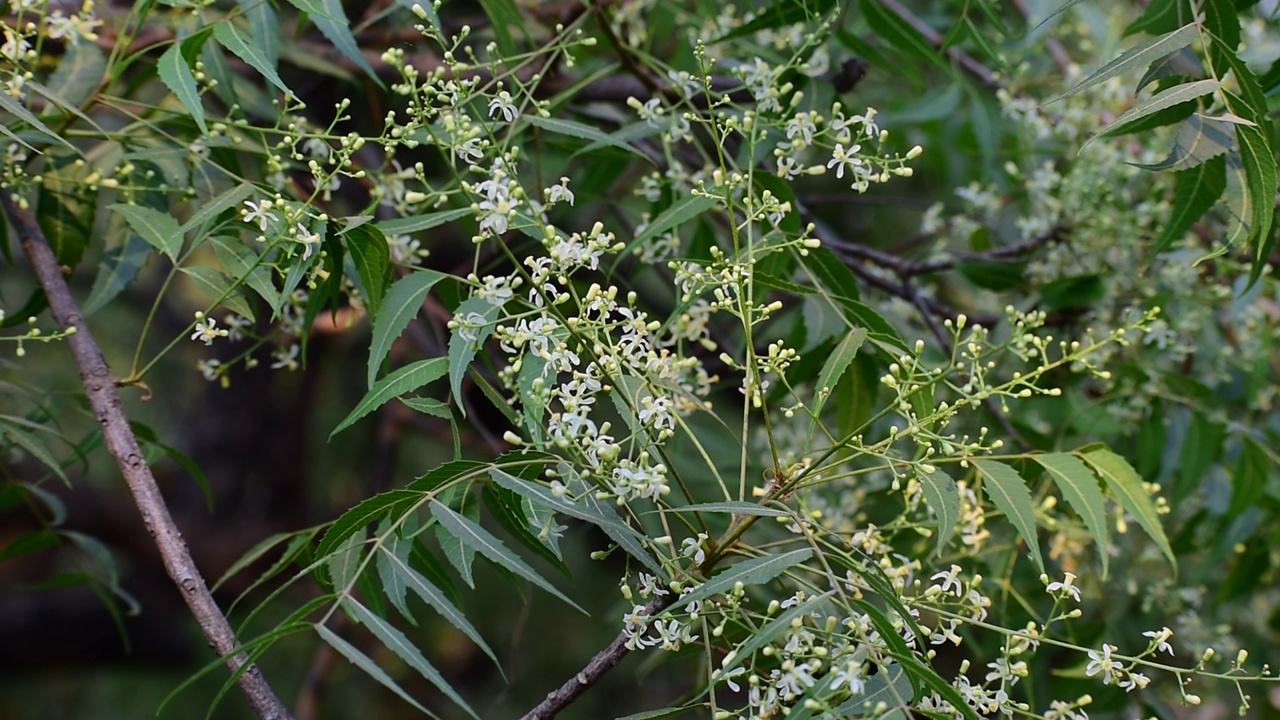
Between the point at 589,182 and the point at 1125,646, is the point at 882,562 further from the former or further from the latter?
the point at 1125,646

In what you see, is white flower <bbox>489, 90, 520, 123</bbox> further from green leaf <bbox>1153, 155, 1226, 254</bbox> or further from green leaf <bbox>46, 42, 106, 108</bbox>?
green leaf <bbox>1153, 155, 1226, 254</bbox>

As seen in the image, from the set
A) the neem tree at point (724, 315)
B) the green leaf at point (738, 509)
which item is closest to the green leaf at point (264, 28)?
the neem tree at point (724, 315)

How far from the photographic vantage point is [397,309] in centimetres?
106

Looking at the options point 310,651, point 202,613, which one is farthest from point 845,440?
point 310,651

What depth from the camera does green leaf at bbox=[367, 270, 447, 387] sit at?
3.40 feet

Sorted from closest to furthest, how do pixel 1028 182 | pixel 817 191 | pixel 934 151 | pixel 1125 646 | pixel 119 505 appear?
pixel 1028 182, pixel 1125 646, pixel 934 151, pixel 119 505, pixel 817 191

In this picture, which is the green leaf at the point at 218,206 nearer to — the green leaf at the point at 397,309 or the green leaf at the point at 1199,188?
the green leaf at the point at 397,309

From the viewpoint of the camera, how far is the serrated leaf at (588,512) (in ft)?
2.93

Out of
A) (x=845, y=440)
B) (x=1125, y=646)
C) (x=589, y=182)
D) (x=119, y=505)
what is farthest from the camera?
(x=119, y=505)

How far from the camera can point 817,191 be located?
378cm

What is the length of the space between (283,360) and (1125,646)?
1690mm

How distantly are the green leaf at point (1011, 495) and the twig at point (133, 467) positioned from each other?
638mm

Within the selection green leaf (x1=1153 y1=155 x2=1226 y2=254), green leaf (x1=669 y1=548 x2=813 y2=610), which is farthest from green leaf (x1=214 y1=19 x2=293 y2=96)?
green leaf (x1=1153 y1=155 x2=1226 y2=254)

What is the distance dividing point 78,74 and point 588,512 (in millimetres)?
937
